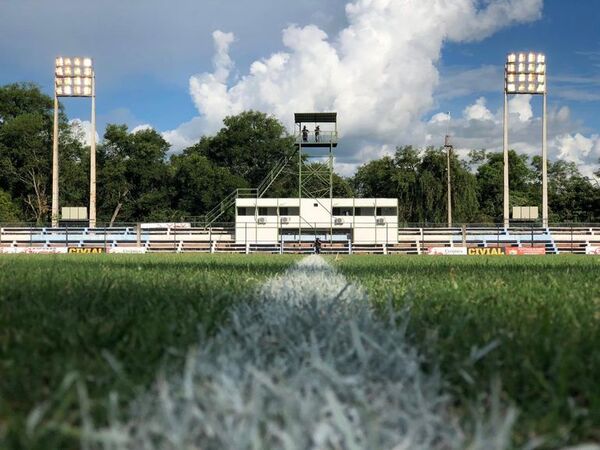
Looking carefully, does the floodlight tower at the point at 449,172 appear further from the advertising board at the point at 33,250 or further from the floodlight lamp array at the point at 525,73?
the advertising board at the point at 33,250

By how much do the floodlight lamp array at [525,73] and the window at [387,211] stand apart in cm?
1152

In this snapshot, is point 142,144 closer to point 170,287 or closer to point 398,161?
point 398,161

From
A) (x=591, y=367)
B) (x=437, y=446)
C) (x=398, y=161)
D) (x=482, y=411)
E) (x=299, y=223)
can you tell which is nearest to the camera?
(x=437, y=446)

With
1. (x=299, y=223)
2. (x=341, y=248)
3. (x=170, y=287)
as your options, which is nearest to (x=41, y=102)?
(x=299, y=223)

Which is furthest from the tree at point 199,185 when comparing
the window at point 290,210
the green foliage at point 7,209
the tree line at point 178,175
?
the window at point 290,210

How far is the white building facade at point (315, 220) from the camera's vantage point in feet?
121

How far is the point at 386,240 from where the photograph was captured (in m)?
36.7

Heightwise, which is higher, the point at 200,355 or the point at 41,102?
the point at 41,102

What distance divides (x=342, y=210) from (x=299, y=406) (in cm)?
3751

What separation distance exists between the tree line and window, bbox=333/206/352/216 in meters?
A: 12.7

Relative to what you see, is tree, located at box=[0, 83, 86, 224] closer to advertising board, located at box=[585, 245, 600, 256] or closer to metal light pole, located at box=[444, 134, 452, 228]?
metal light pole, located at box=[444, 134, 452, 228]

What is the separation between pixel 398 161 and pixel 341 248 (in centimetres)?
2655

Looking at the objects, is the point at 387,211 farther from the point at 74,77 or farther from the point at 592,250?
the point at 74,77

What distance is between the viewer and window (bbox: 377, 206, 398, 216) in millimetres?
38062
